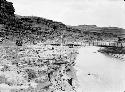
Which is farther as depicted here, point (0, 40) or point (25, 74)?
point (0, 40)

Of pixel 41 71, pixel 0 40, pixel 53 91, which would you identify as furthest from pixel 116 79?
pixel 0 40

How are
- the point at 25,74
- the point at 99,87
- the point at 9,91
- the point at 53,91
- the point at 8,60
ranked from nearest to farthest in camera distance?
the point at 9,91
the point at 53,91
the point at 25,74
the point at 99,87
the point at 8,60

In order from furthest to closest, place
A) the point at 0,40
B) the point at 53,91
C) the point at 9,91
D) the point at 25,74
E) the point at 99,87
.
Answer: the point at 0,40
the point at 99,87
the point at 25,74
the point at 53,91
the point at 9,91

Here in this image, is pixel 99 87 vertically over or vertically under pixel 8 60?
under

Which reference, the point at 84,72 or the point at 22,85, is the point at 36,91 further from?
the point at 84,72

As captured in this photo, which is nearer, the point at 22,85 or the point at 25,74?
the point at 22,85

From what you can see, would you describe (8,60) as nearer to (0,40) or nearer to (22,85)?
(22,85)

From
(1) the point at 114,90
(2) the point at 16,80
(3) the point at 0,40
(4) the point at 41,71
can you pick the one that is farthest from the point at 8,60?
(3) the point at 0,40

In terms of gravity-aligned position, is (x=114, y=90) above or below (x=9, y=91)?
below

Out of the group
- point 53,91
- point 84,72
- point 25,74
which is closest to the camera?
point 53,91
